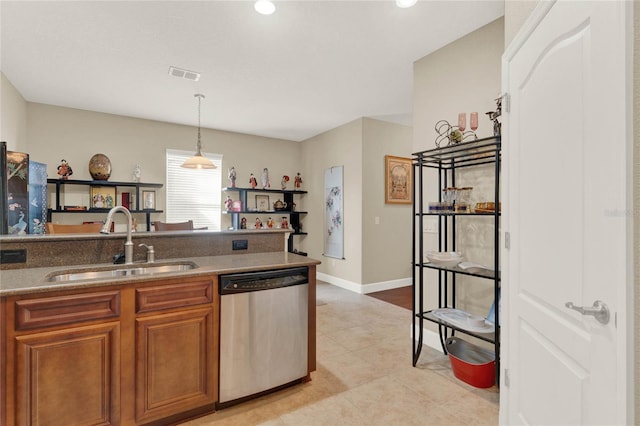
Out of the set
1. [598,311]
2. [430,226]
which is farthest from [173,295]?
[430,226]

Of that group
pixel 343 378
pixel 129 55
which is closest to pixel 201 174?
pixel 129 55

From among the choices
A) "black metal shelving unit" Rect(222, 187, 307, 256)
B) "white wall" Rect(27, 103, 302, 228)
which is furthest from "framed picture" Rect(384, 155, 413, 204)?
"white wall" Rect(27, 103, 302, 228)

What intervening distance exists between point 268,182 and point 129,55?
3.33 m

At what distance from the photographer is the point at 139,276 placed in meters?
1.69

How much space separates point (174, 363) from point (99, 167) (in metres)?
3.97

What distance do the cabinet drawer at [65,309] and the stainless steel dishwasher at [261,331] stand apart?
576 mm

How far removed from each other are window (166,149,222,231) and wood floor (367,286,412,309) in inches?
125

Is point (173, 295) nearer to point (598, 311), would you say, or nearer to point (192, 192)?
point (598, 311)

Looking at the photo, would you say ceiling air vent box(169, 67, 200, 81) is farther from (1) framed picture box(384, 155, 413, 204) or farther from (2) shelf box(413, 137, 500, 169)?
(1) framed picture box(384, 155, 413, 204)

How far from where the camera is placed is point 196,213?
5492 millimetres

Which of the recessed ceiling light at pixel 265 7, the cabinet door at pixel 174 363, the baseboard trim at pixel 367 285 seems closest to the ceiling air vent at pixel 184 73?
the recessed ceiling light at pixel 265 7

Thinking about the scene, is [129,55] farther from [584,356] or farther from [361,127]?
[584,356]

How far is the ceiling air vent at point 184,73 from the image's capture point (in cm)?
327

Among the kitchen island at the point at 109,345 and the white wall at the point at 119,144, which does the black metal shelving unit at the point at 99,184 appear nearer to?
the white wall at the point at 119,144
